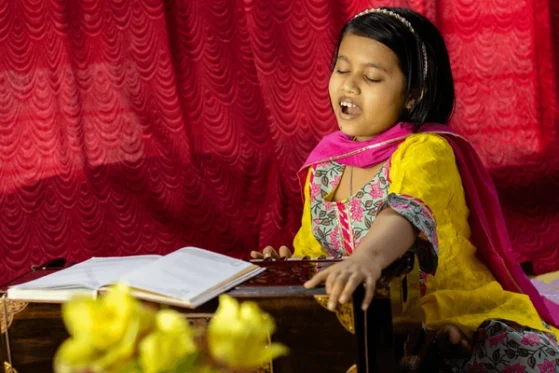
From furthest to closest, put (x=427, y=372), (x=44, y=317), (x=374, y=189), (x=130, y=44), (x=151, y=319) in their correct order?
(x=130, y=44) < (x=374, y=189) < (x=427, y=372) < (x=44, y=317) < (x=151, y=319)

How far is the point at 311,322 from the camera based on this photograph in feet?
3.81

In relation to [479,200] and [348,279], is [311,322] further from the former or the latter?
[479,200]

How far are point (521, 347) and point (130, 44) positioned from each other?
1344mm

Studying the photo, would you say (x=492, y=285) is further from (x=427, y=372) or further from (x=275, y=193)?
(x=275, y=193)

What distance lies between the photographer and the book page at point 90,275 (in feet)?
3.87

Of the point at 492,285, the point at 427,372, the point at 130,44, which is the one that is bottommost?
the point at 427,372

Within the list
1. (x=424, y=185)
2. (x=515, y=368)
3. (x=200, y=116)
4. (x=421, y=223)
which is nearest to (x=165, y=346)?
(x=421, y=223)

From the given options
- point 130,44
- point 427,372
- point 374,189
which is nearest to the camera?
point 427,372

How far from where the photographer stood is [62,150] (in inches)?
95.0

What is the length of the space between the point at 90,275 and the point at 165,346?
0.59 meters

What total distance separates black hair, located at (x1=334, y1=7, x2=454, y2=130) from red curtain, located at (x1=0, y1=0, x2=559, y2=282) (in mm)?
702

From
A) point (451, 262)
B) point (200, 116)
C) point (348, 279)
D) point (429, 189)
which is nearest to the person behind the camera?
point (348, 279)

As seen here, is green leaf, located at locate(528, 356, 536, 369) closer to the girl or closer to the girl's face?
the girl

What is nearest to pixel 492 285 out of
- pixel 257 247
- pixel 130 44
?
pixel 257 247
